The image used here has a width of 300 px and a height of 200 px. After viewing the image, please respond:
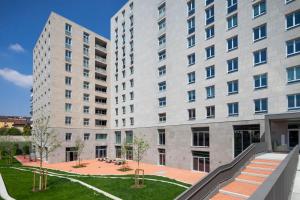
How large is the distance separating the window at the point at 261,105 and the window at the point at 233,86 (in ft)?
9.68

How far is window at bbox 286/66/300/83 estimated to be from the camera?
943 inches

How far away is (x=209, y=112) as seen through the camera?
32.6m

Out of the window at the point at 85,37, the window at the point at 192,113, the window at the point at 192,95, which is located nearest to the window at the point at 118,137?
the window at the point at 192,113

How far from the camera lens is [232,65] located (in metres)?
30.1

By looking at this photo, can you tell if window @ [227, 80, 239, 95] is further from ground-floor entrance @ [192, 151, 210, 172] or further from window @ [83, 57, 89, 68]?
window @ [83, 57, 89, 68]

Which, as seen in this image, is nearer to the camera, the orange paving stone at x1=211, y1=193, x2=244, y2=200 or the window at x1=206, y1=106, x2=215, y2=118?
the orange paving stone at x1=211, y1=193, x2=244, y2=200

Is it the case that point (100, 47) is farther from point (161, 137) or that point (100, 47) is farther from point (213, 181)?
point (213, 181)

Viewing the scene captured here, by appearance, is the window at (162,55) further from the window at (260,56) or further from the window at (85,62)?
the window at (85,62)

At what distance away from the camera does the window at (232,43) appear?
2997cm

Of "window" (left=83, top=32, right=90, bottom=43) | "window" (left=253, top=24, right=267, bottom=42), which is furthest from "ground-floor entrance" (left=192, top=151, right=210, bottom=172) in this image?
"window" (left=83, top=32, right=90, bottom=43)

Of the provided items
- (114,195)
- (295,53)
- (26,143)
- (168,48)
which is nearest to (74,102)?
(168,48)

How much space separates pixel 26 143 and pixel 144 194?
6047 cm

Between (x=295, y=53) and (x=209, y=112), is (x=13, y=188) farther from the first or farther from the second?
(x=295, y=53)

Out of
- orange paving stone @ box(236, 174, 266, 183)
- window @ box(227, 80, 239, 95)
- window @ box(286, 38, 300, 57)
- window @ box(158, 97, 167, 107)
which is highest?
window @ box(286, 38, 300, 57)
